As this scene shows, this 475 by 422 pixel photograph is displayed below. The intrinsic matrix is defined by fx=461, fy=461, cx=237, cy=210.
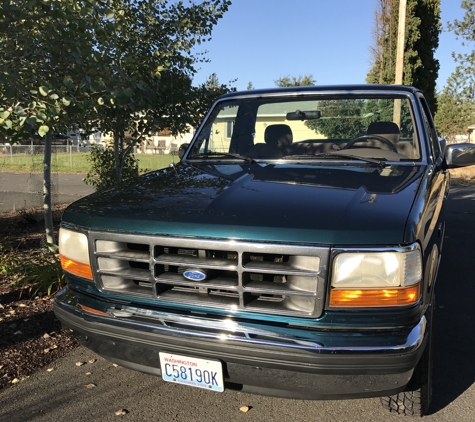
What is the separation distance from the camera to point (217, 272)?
2273mm

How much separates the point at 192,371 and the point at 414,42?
2180 cm

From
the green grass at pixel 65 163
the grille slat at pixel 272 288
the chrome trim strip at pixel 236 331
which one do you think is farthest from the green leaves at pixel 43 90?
the green grass at pixel 65 163

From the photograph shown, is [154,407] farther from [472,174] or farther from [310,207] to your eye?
[472,174]

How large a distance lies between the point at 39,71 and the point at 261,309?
372 centimetres

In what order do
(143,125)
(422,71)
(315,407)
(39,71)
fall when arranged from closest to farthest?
(315,407) → (39,71) → (143,125) → (422,71)

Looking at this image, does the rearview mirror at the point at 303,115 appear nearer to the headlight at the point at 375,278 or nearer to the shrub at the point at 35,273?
the headlight at the point at 375,278

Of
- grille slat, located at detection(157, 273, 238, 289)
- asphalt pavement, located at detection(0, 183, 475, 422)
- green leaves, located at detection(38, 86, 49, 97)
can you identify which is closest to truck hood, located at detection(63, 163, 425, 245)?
grille slat, located at detection(157, 273, 238, 289)

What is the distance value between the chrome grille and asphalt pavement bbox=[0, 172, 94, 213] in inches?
265

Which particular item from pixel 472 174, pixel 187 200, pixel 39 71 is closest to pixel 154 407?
pixel 187 200

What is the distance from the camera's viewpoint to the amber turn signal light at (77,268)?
254 centimetres

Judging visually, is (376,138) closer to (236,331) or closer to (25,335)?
(236,331)

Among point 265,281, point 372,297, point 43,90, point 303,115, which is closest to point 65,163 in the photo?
point 43,90

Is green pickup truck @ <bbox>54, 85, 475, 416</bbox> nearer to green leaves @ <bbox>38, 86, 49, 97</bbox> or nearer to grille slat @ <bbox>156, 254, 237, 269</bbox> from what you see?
grille slat @ <bbox>156, 254, 237, 269</bbox>

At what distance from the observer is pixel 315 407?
2801 millimetres
